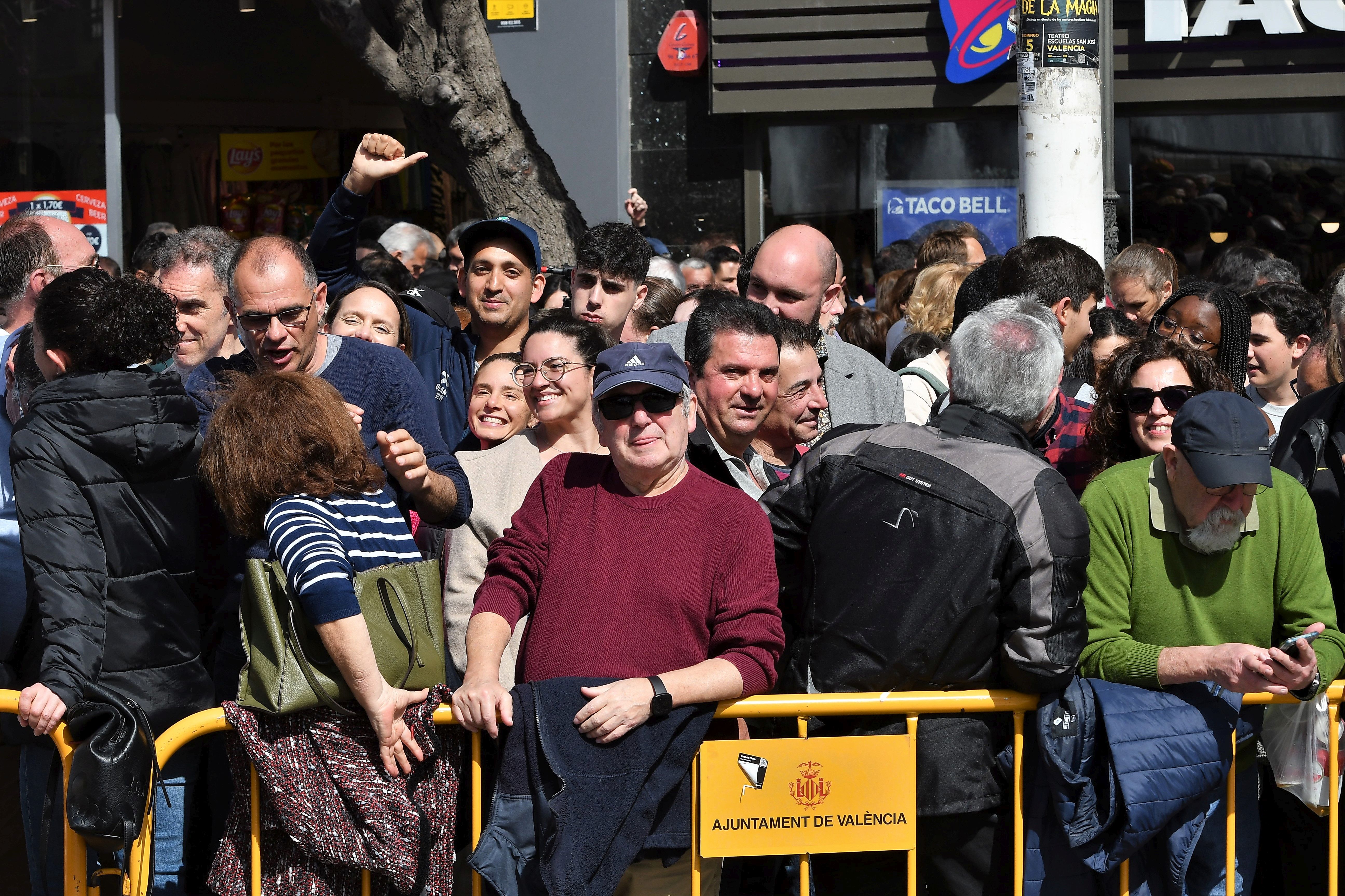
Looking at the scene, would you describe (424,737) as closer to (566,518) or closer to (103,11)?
(566,518)

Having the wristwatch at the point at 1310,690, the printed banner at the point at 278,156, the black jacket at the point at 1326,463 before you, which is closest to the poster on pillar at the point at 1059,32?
the black jacket at the point at 1326,463

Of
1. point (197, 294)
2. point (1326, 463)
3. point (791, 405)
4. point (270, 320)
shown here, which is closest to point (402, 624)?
point (270, 320)

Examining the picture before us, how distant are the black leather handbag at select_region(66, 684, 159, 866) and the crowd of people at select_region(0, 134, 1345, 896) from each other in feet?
0.33

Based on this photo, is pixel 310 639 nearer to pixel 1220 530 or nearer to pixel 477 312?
pixel 1220 530

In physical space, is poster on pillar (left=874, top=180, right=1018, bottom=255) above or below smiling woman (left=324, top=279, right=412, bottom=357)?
above

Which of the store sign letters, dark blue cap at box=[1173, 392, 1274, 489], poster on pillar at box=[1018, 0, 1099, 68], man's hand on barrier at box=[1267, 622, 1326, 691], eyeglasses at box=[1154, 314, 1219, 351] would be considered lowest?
man's hand on barrier at box=[1267, 622, 1326, 691]

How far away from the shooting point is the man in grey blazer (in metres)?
4.66

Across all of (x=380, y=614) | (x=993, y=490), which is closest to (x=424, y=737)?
(x=380, y=614)

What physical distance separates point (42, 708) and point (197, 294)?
1.97m

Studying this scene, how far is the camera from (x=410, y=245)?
27.2ft

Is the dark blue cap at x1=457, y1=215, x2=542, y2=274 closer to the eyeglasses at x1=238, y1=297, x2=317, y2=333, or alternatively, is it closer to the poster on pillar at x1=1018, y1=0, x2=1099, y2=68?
the eyeglasses at x1=238, y1=297, x2=317, y2=333

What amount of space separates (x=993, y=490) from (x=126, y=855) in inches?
85.0

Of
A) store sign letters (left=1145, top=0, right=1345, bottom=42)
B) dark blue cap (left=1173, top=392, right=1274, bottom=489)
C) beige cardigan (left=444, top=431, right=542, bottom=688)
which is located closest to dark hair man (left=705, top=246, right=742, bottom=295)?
store sign letters (left=1145, top=0, right=1345, bottom=42)

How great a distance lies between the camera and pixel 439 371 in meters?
5.13
